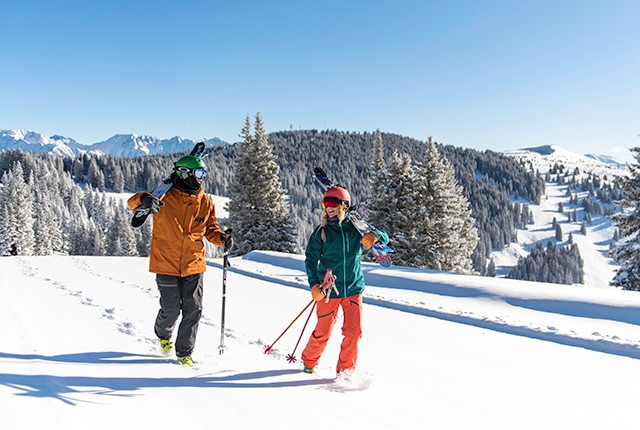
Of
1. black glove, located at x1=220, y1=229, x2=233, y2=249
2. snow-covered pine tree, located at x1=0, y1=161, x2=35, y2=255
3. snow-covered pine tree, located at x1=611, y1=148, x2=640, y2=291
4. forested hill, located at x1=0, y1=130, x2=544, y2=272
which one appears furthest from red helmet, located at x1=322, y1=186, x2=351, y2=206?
forested hill, located at x1=0, y1=130, x2=544, y2=272

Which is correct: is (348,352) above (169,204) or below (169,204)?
below

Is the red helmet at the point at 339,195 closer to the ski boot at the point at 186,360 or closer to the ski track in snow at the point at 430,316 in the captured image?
the ski track in snow at the point at 430,316

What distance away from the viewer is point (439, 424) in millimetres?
3320

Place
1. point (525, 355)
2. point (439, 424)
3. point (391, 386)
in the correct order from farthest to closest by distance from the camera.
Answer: point (525, 355) < point (391, 386) < point (439, 424)

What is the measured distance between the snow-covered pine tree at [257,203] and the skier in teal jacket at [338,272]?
24.9m

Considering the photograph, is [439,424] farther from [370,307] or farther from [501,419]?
[370,307]

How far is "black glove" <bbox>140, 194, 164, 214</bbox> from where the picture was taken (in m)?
4.06

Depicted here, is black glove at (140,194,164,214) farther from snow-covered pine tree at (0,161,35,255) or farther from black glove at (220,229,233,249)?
snow-covered pine tree at (0,161,35,255)

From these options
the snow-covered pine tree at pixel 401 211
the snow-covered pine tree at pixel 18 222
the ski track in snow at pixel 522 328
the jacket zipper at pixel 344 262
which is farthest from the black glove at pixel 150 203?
the snow-covered pine tree at pixel 18 222

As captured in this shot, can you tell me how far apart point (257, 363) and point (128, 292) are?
5424 millimetres

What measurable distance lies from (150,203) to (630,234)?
22.8 meters

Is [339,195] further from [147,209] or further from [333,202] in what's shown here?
[147,209]

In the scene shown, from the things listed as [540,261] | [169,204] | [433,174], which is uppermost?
[433,174]

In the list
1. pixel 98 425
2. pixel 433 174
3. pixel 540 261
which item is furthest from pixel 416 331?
pixel 540 261
